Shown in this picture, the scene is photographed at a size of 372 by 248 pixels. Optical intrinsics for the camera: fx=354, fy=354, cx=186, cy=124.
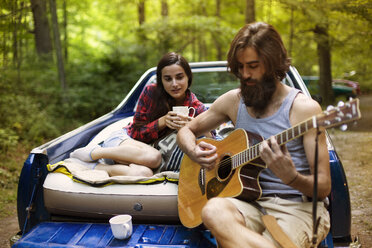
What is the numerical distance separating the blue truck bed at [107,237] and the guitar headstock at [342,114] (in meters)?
1.01

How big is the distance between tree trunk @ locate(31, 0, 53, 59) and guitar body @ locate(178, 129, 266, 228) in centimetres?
639

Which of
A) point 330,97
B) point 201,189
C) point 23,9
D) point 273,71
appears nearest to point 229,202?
point 201,189

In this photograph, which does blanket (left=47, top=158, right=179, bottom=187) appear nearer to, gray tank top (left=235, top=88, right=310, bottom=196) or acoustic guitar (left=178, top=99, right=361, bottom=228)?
acoustic guitar (left=178, top=99, right=361, bottom=228)

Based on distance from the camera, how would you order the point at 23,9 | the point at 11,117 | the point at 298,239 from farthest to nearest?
the point at 23,9, the point at 11,117, the point at 298,239

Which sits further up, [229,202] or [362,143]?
[229,202]

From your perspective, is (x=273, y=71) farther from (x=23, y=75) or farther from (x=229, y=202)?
(x=23, y=75)

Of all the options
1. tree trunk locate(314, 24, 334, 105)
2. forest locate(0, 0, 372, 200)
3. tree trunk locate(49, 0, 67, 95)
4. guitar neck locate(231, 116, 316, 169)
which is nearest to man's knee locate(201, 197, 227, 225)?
guitar neck locate(231, 116, 316, 169)

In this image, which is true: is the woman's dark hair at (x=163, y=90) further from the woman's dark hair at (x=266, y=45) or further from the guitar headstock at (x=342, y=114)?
the guitar headstock at (x=342, y=114)

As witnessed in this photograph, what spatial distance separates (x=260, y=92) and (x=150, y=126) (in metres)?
1.25

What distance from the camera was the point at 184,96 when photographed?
304 cm

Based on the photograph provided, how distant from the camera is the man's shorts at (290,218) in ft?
5.71

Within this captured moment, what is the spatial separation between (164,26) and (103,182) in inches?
290

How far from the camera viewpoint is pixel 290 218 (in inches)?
70.9

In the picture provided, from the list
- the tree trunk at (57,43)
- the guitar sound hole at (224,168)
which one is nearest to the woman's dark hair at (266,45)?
the guitar sound hole at (224,168)
